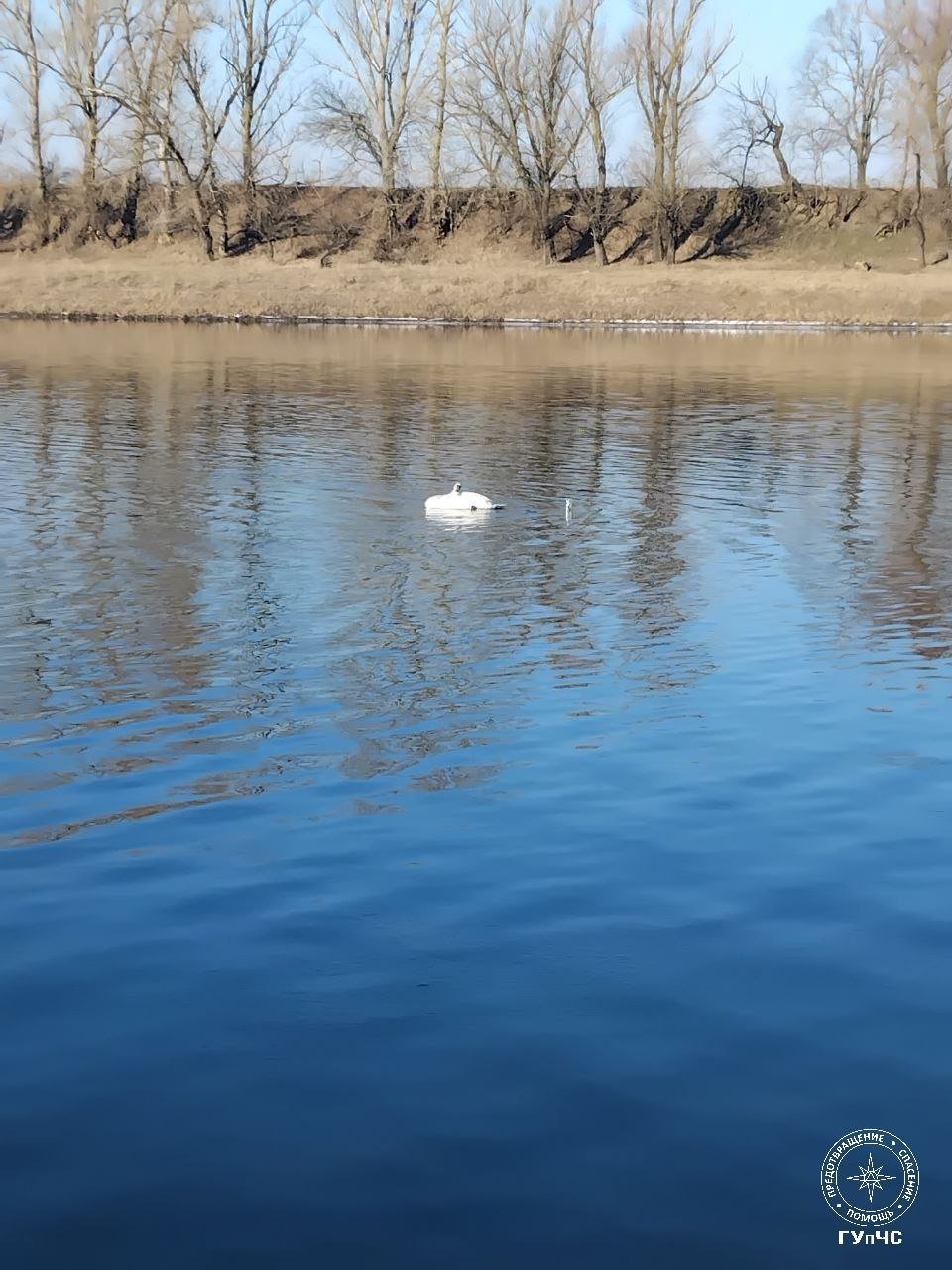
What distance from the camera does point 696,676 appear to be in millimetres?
12203

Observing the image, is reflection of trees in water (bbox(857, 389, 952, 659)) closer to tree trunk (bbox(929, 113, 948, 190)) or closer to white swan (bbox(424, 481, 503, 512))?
white swan (bbox(424, 481, 503, 512))

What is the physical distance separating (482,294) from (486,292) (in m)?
0.38

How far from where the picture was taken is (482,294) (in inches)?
2387

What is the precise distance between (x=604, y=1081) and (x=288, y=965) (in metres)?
1.68

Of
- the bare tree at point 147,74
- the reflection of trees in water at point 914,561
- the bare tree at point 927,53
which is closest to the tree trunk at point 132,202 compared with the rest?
the bare tree at point 147,74

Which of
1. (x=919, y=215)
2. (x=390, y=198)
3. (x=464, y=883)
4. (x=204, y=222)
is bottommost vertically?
(x=464, y=883)

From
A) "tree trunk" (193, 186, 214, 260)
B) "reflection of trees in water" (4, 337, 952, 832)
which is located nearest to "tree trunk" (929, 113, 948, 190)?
"tree trunk" (193, 186, 214, 260)

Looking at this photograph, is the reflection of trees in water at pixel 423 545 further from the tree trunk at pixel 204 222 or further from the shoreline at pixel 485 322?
the tree trunk at pixel 204 222

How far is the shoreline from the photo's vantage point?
5641 cm

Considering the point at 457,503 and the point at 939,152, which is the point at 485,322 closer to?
the point at 939,152

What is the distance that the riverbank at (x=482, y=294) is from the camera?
58.2m

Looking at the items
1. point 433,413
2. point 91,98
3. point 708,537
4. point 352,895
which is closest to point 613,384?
point 433,413

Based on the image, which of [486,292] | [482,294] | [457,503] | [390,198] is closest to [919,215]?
[486,292]

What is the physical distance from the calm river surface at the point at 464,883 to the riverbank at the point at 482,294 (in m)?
40.5
